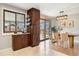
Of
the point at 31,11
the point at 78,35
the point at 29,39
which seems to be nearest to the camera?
the point at 78,35

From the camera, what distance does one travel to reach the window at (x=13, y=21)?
84.4 inches

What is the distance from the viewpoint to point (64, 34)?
7.41 ft

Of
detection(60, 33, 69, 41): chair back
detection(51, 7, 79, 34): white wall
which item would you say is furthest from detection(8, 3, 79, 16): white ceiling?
detection(60, 33, 69, 41): chair back

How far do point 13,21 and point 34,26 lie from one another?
1.73ft

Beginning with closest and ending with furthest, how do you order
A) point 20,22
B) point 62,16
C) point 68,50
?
point 62,16
point 20,22
point 68,50

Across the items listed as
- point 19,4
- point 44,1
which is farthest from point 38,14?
point 19,4

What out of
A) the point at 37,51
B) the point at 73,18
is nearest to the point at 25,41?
the point at 37,51

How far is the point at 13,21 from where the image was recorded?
84.7 inches

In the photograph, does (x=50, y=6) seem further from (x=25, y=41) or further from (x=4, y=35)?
(x=4, y=35)

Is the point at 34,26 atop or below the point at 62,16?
below

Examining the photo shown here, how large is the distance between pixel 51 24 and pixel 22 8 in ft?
2.63

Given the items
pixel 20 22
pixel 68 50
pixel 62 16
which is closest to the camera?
pixel 62 16

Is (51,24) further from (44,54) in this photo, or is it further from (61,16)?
(44,54)

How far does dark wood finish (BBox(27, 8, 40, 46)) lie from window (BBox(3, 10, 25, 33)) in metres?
0.22
